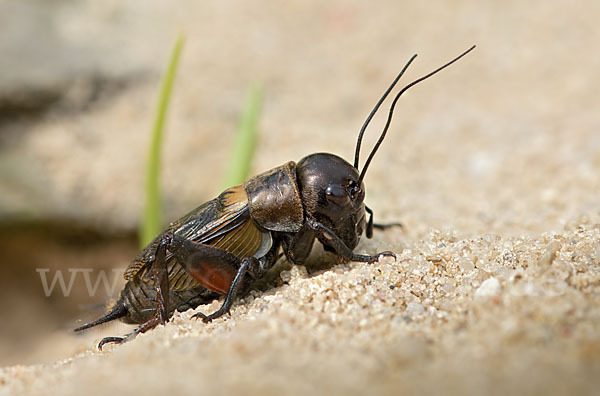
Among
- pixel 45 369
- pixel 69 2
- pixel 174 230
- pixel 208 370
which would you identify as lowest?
pixel 45 369

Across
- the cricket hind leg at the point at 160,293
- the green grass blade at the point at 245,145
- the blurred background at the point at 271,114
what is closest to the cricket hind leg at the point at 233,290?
the cricket hind leg at the point at 160,293

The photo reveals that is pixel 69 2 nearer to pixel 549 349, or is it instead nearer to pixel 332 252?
pixel 332 252

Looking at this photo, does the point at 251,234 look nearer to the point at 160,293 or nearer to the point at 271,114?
the point at 160,293

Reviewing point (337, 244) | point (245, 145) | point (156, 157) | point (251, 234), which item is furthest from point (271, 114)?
point (337, 244)

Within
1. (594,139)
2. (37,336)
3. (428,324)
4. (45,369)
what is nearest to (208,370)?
(428,324)

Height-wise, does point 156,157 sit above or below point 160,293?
above
